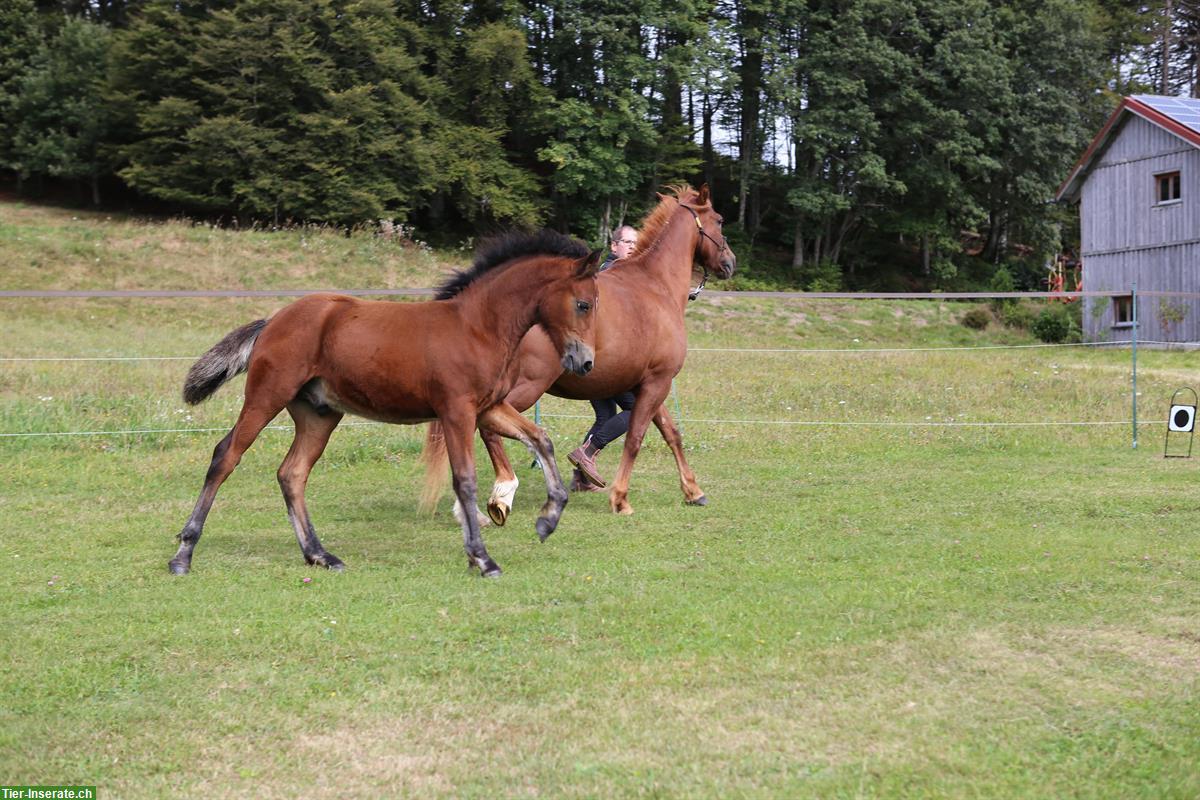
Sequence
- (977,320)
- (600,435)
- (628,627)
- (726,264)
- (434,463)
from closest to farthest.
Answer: (628,627), (434,463), (600,435), (726,264), (977,320)

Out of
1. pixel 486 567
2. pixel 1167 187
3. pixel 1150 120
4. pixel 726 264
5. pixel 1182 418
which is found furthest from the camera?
pixel 1167 187

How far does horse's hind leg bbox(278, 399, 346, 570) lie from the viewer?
22.5ft

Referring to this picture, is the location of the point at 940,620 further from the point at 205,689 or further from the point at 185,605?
the point at 185,605

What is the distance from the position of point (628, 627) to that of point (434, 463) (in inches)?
121

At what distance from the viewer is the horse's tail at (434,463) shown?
26.1 feet

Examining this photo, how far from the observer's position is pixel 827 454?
11.5 metres

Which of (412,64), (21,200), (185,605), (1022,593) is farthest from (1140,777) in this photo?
(21,200)

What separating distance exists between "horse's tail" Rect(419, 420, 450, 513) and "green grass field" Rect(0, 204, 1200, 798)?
0.83 feet

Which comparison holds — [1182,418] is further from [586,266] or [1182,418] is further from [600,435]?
[586,266]

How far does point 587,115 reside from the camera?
4084 cm

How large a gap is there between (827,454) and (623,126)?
3221cm

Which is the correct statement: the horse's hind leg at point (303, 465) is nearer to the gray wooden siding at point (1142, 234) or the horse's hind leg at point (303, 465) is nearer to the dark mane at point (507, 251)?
the dark mane at point (507, 251)

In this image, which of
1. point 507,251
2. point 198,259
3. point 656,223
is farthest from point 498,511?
point 198,259

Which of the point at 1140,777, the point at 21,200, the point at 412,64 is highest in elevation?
the point at 412,64
